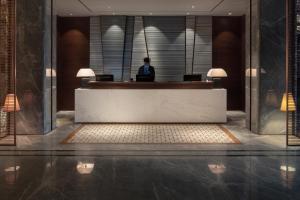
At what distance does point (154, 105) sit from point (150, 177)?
557 centimetres

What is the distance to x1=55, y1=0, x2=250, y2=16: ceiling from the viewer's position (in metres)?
10.7

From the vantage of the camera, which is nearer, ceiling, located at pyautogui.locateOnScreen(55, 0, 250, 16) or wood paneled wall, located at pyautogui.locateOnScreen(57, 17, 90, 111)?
ceiling, located at pyautogui.locateOnScreen(55, 0, 250, 16)

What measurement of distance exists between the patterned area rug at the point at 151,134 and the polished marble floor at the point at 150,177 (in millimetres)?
1453

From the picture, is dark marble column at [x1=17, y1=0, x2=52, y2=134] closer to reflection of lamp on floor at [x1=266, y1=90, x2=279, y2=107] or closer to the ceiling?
the ceiling

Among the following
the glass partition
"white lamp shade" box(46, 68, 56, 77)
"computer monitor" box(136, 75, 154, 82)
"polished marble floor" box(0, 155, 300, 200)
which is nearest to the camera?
"polished marble floor" box(0, 155, 300, 200)

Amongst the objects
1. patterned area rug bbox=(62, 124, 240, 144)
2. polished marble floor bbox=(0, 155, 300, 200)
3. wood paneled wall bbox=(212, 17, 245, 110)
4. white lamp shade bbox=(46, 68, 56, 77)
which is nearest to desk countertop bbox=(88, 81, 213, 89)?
patterned area rug bbox=(62, 124, 240, 144)

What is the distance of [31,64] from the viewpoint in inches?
331

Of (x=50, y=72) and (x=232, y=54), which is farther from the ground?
(x=232, y=54)

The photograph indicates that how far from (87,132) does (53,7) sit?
2.92m

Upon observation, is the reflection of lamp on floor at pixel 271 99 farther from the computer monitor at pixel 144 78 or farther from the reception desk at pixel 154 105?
the computer monitor at pixel 144 78

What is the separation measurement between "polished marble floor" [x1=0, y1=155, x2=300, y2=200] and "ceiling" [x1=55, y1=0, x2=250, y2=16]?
5727mm

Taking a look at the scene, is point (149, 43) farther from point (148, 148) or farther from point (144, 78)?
point (148, 148)

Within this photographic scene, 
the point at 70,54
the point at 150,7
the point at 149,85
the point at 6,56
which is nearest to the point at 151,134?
the point at 149,85

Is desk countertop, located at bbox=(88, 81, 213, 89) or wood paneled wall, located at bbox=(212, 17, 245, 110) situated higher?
wood paneled wall, located at bbox=(212, 17, 245, 110)
